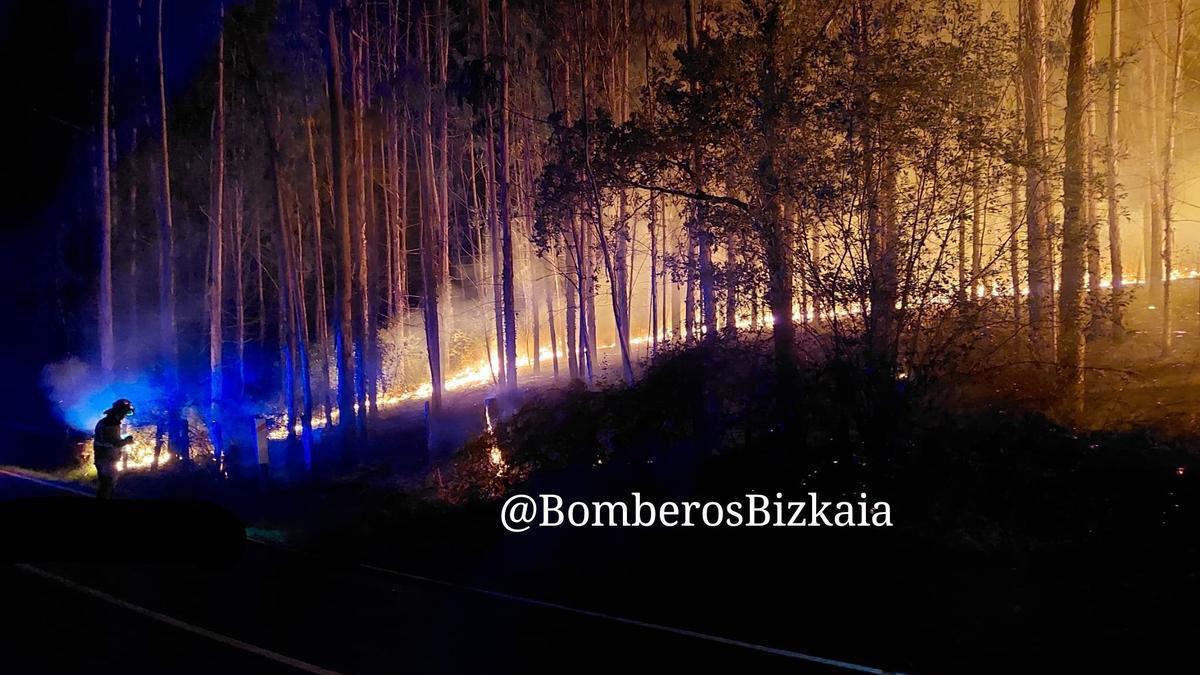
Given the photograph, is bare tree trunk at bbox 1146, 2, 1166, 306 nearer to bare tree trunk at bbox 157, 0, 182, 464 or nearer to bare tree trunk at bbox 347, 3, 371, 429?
bare tree trunk at bbox 347, 3, 371, 429

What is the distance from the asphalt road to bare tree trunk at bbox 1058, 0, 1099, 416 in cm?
860

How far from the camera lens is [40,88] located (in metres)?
31.0

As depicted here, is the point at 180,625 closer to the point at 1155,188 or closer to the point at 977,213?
the point at 977,213

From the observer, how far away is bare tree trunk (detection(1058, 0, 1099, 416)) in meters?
11.3

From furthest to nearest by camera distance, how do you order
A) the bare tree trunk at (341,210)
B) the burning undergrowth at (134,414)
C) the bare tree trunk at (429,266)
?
the bare tree trunk at (429,266), the burning undergrowth at (134,414), the bare tree trunk at (341,210)

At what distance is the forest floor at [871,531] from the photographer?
22.6 feet

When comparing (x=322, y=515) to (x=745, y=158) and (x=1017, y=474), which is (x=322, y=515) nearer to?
(x=745, y=158)

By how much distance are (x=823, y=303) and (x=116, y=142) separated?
95.7 feet

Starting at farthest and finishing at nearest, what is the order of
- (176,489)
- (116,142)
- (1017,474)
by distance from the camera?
(116,142) → (176,489) → (1017,474)

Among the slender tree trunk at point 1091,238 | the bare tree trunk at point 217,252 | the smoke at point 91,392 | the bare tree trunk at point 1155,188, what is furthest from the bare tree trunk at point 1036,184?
the smoke at point 91,392

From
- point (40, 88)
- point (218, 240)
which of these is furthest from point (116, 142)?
point (218, 240)

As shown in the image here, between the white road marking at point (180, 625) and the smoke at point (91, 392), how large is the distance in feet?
58.4

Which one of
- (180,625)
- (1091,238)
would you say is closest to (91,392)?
(180,625)

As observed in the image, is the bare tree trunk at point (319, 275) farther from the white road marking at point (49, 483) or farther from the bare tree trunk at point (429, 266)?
the white road marking at point (49, 483)
